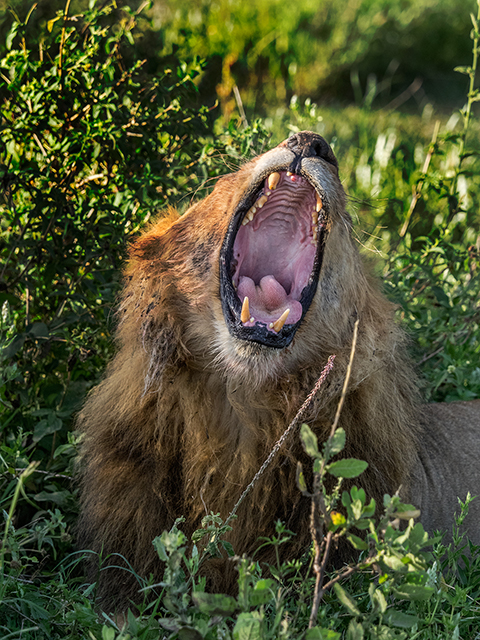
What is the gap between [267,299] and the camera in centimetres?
266

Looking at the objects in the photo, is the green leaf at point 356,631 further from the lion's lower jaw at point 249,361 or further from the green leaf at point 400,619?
the lion's lower jaw at point 249,361

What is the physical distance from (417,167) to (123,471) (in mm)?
5290

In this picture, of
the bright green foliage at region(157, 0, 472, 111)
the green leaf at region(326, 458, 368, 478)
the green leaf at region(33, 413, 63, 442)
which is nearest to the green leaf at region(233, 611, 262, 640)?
the green leaf at region(326, 458, 368, 478)

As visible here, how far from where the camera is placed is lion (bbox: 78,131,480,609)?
234 centimetres

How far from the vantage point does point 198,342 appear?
8.10 feet

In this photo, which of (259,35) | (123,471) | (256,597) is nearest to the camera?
(256,597)

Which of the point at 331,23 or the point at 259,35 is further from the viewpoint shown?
the point at 331,23

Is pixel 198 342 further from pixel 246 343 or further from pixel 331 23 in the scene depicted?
pixel 331 23

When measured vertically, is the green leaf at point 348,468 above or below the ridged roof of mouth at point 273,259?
above

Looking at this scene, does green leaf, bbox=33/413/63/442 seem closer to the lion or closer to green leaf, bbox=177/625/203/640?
the lion

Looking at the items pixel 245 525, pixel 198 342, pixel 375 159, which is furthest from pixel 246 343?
pixel 375 159

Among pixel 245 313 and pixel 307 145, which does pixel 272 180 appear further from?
pixel 245 313

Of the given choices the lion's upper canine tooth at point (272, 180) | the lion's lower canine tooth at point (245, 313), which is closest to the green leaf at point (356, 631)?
the lion's lower canine tooth at point (245, 313)

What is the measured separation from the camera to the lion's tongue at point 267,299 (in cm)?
249
